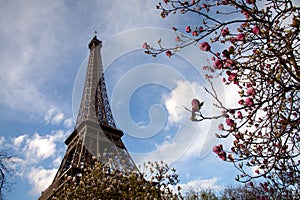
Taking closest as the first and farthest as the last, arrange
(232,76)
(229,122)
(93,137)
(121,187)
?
(229,122), (232,76), (121,187), (93,137)

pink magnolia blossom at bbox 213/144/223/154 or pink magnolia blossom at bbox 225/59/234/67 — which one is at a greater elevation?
pink magnolia blossom at bbox 225/59/234/67

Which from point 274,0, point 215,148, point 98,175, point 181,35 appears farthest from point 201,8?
point 98,175

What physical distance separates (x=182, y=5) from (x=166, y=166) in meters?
5.03

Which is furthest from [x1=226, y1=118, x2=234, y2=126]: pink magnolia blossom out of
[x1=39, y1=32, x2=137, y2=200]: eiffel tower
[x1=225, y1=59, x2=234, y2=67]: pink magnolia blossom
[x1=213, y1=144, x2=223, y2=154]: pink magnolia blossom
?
[x1=39, y1=32, x2=137, y2=200]: eiffel tower

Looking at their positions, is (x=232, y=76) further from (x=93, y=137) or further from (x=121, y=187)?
(x=93, y=137)

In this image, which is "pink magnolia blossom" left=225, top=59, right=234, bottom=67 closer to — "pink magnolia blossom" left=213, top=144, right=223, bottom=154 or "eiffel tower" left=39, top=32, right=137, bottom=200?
"pink magnolia blossom" left=213, top=144, right=223, bottom=154

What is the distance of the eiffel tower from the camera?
19.3 meters

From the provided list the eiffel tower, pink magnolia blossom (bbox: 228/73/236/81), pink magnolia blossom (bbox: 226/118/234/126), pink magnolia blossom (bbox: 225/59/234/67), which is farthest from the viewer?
the eiffel tower

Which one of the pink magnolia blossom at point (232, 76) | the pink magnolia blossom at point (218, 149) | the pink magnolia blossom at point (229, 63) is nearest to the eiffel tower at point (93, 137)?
the pink magnolia blossom at point (218, 149)

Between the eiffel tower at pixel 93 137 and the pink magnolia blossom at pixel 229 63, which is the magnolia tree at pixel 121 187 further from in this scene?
the eiffel tower at pixel 93 137

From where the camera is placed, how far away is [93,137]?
2195cm

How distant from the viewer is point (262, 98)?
2.74 metres

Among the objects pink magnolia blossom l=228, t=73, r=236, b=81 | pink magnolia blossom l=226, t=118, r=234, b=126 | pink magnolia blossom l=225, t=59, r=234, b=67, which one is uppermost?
pink magnolia blossom l=228, t=73, r=236, b=81

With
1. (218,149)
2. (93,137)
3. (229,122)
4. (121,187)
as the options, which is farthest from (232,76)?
(93,137)
